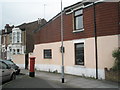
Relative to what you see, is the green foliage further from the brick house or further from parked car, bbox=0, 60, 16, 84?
parked car, bbox=0, 60, 16, 84

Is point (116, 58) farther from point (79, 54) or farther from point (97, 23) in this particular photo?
point (79, 54)

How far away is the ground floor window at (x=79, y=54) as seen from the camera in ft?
57.4

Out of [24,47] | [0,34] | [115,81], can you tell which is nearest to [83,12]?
[115,81]

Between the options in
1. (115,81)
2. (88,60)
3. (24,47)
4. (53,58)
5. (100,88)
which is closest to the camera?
(100,88)

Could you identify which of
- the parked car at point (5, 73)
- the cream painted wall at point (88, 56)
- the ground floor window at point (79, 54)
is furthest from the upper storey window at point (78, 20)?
the parked car at point (5, 73)

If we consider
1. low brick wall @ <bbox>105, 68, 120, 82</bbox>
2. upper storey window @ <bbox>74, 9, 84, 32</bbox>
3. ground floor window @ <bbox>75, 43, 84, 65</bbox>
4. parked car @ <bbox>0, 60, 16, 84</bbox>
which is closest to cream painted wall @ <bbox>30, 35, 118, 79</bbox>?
ground floor window @ <bbox>75, 43, 84, 65</bbox>

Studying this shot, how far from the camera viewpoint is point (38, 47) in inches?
958

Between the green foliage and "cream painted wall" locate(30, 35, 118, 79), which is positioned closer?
the green foliage

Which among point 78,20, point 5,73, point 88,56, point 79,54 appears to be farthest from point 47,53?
point 5,73

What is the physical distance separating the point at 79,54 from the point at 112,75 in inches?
185

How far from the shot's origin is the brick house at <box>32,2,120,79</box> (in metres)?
14.7

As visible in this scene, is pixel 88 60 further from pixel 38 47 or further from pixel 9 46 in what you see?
pixel 9 46

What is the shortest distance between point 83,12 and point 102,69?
502cm

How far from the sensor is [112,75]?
13648mm
